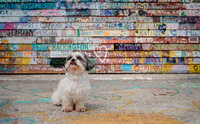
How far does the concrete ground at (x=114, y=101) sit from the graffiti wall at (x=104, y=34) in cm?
67

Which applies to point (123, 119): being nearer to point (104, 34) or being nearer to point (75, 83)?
point (75, 83)

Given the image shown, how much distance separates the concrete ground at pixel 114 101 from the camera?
10.8 feet

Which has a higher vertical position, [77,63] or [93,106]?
[77,63]

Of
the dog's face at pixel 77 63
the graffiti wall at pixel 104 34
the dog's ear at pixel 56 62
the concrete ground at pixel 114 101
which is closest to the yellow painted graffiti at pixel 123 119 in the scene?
the concrete ground at pixel 114 101

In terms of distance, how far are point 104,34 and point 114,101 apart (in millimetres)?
3745

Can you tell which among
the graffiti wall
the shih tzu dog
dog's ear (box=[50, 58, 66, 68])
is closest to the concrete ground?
the shih tzu dog

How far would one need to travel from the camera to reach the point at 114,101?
4.41m

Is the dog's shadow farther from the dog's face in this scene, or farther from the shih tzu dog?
the dog's face

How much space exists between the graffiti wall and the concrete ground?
2.19 ft

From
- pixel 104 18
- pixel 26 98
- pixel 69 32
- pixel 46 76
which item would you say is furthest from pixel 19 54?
pixel 26 98

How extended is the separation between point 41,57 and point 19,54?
0.70 metres

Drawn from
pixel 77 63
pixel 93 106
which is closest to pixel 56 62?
pixel 93 106

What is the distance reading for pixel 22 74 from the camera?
780 cm

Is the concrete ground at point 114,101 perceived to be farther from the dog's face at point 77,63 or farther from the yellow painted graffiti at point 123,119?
the dog's face at point 77,63
